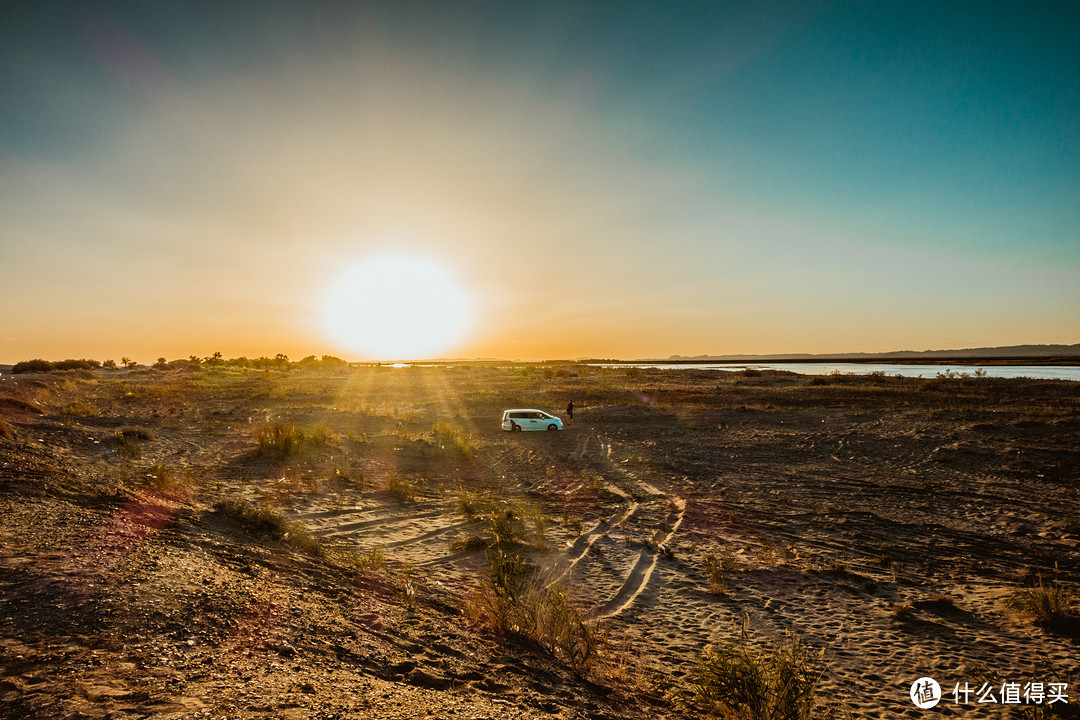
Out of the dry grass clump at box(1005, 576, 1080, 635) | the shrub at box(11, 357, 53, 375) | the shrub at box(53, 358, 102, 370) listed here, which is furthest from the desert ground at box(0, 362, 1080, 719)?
the shrub at box(53, 358, 102, 370)

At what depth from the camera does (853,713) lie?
582cm

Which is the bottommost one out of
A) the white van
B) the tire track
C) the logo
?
the tire track

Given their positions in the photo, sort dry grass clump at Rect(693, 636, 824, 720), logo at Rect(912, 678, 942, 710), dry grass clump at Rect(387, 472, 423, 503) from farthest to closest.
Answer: dry grass clump at Rect(387, 472, 423, 503) < logo at Rect(912, 678, 942, 710) < dry grass clump at Rect(693, 636, 824, 720)

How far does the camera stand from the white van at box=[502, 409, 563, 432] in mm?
29047

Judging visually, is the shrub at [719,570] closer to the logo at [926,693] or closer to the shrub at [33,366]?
the logo at [926,693]

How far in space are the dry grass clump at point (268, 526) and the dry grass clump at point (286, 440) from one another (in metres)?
9.57

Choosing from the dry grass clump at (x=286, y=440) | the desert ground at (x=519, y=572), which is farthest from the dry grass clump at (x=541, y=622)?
the dry grass clump at (x=286, y=440)

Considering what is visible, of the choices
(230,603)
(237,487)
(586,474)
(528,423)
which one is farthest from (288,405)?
(230,603)

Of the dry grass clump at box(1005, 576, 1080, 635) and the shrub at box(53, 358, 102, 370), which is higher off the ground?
the shrub at box(53, 358, 102, 370)

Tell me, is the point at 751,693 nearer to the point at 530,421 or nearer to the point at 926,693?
the point at 926,693

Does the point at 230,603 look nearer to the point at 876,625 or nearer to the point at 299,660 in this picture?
the point at 299,660

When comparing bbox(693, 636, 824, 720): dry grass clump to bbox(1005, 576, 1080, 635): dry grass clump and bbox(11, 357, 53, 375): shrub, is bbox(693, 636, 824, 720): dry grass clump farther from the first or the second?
bbox(11, 357, 53, 375): shrub

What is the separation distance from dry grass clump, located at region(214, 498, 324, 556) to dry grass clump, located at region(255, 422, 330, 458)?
31.4 feet

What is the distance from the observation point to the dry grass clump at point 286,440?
1964 centimetres
